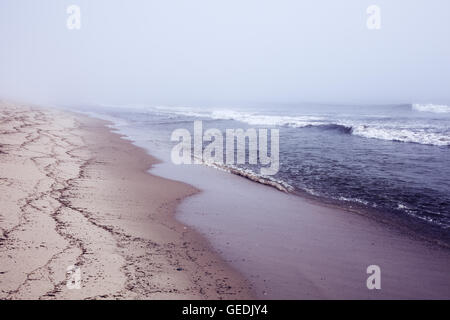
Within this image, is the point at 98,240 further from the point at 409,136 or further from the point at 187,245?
the point at 409,136

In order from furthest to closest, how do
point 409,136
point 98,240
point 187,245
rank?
point 409,136, point 187,245, point 98,240

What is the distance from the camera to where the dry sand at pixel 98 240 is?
349cm

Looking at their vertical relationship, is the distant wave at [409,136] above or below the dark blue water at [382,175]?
above

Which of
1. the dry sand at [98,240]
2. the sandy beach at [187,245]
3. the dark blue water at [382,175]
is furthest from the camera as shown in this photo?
the dark blue water at [382,175]

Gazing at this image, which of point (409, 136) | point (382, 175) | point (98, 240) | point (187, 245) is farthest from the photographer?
point (409, 136)

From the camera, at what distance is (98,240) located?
14.9 feet

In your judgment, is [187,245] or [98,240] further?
[187,245]

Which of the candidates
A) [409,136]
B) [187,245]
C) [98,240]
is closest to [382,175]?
[187,245]

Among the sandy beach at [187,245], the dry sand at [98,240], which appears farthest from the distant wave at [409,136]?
the dry sand at [98,240]

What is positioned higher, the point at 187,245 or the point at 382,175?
the point at 382,175

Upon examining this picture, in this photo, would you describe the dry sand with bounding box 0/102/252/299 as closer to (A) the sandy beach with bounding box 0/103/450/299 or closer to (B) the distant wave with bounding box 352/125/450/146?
(A) the sandy beach with bounding box 0/103/450/299

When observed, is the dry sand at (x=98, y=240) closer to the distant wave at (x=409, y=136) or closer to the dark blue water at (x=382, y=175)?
the dark blue water at (x=382, y=175)

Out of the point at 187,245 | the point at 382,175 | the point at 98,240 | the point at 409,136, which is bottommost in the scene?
the point at 187,245
